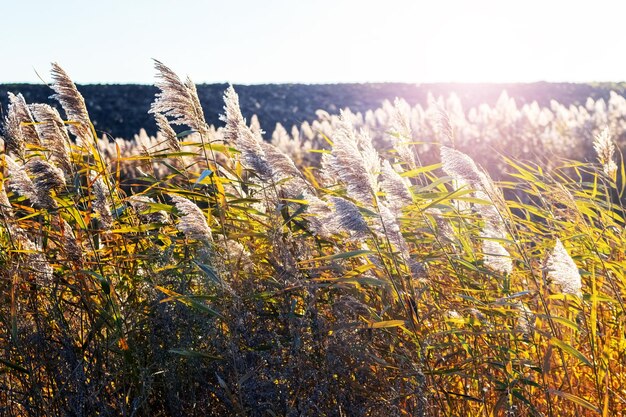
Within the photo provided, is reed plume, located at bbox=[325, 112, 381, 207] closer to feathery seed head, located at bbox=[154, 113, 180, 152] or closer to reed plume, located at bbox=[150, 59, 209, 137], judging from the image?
reed plume, located at bbox=[150, 59, 209, 137]

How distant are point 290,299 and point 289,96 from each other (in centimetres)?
3474

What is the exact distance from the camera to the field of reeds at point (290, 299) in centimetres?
254

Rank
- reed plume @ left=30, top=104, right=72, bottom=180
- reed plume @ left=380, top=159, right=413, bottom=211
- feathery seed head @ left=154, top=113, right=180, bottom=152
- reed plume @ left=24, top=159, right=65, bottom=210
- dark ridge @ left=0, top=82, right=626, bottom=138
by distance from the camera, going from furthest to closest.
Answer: dark ridge @ left=0, top=82, right=626, bottom=138 → feathery seed head @ left=154, top=113, right=180, bottom=152 → reed plume @ left=30, top=104, right=72, bottom=180 → reed plume @ left=24, top=159, right=65, bottom=210 → reed plume @ left=380, top=159, right=413, bottom=211

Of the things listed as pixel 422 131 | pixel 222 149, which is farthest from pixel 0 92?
pixel 222 149

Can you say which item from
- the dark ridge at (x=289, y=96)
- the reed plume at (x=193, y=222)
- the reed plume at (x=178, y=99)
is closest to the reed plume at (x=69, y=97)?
the reed plume at (x=178, y=99)

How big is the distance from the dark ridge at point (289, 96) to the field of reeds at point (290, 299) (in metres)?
27.3

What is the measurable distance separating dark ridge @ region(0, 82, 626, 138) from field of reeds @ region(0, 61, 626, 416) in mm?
27300

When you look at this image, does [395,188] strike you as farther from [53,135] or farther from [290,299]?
[53,135]

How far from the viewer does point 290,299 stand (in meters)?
2.88

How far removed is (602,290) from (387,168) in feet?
4.51

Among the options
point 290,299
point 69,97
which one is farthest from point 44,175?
point 290,299

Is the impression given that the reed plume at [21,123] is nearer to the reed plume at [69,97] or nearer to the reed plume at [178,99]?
the reed plume at [69,97]

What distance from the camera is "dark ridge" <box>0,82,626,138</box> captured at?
3256 centimetres

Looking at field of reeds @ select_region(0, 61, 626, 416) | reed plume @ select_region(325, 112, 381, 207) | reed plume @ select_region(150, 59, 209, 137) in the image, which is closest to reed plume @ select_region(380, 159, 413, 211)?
field of reeds @ select_region(0, 61, 626, 416)
